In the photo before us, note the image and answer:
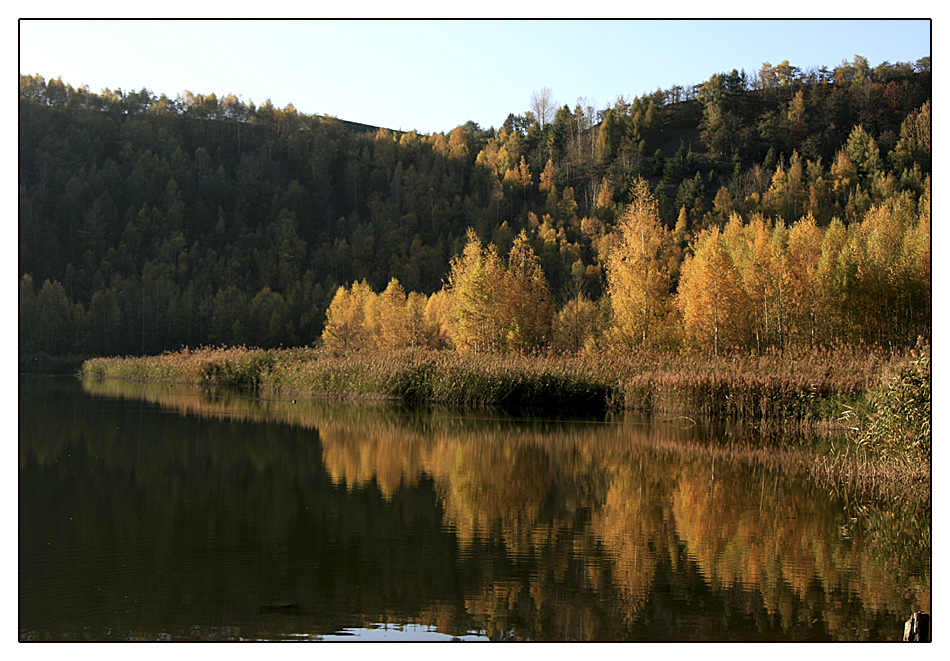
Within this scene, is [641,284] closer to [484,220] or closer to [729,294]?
[729,294]

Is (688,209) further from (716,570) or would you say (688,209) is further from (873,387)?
(716,570)

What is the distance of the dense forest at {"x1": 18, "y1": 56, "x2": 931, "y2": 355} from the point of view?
96.1 ft

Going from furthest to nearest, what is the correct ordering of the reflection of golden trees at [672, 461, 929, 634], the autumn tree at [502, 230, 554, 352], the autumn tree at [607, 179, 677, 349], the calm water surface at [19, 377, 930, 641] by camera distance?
the autumn tree at [502, 230, 554, 352] < the autumn tree at [607, 179, 677, 349] < the reflection of golden trees at [672, 461, 929, 634] < the calm water surface at [19, 377, 930, 641]

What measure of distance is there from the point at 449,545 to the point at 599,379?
565 inches

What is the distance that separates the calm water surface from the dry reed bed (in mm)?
4020

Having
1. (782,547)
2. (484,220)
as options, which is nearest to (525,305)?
(782,547)

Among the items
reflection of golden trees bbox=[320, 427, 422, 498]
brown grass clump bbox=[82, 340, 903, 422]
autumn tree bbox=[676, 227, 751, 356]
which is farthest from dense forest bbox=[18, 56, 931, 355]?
reflection of golden trees bbox=[320, 427, 422, 498]

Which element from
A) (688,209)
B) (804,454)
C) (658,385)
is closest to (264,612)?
(804,454)

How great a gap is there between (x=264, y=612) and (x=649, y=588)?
263 centimetres

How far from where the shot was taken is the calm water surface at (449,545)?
539 centimetres

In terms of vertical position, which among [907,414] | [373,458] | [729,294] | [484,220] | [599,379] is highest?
[484,220]

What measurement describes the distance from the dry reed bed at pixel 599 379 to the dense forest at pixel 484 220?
5929mm

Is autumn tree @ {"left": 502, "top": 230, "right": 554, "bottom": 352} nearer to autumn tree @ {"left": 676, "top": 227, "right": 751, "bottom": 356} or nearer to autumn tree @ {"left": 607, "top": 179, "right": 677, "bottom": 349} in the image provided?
autumn tree @ {"left": 607, "top": 179, "right": 677, "bottom": 349}

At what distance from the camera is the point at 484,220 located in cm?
9238
